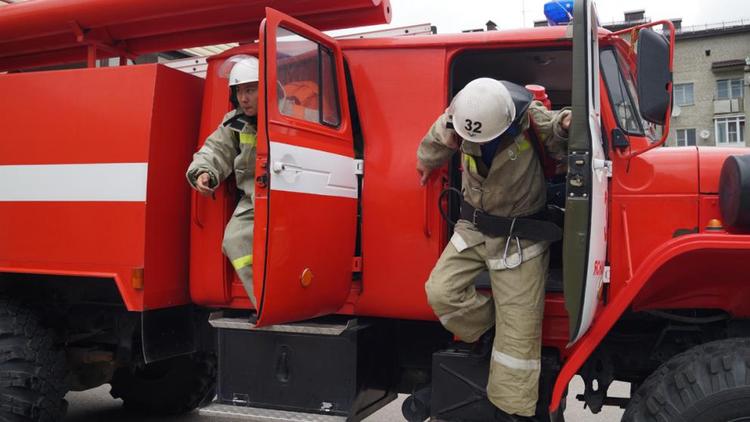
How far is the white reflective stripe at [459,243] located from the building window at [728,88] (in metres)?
39.1

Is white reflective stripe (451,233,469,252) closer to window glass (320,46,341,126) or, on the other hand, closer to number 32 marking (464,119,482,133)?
number 32 marking (464,119,482,133)

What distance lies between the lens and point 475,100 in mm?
3111

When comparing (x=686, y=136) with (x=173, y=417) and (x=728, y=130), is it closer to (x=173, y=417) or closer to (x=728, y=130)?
(x=728, y=130)

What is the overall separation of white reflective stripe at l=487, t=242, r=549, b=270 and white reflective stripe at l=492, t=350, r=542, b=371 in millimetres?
408

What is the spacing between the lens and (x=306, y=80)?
11.9 feet

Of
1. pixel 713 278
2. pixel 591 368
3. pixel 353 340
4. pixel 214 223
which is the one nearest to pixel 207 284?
pixel 214 223

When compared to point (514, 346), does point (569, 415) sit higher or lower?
lower

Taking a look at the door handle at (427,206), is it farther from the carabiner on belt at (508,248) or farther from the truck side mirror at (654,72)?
the truck side mirror at (654,72)

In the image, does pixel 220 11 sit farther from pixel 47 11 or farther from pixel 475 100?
pixel 475 100

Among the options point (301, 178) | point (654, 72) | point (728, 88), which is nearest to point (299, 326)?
point (301, 178)

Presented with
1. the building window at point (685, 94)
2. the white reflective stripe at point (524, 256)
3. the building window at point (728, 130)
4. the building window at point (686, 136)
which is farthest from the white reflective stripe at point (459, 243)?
the building window at point (685, 94)

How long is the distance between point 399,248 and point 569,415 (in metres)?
3.12

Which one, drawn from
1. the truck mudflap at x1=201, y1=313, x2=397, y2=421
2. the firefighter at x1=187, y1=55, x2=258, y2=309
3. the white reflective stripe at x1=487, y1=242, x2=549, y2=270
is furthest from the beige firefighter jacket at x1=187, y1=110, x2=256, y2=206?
the white reflective stripe at x1=487, y1=242, x2=549, y2=270

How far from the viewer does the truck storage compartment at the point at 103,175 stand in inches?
150
